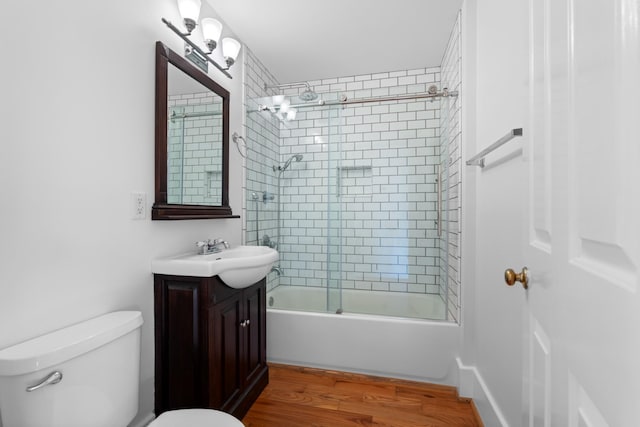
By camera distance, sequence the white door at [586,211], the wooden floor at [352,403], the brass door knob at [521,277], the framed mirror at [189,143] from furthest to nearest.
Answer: the wooden floor at [352,403]
the framed mirror at [189,143]
the brass door knob at [521,277]
the white door at [586,211]

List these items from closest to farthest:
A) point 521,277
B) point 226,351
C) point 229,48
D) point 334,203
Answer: point 521,277, point 226,351, point 229,48, point 334,203

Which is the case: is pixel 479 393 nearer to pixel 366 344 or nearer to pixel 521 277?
pixel 366 344

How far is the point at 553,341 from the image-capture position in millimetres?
669

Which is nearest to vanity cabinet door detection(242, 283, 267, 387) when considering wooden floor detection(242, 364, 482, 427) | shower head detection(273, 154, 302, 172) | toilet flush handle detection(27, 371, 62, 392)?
wooden floor detection(242, 364, 482, 427)

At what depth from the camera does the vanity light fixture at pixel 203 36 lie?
1701 millimetres

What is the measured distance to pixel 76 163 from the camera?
1.19m

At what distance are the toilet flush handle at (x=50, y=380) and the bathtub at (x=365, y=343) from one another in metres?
1.59

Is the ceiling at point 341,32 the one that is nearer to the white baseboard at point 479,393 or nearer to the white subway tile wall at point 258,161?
the white subway tile wall at point 258,161

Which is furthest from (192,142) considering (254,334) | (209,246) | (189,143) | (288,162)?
(254,334)

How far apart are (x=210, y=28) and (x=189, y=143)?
715 millimetres

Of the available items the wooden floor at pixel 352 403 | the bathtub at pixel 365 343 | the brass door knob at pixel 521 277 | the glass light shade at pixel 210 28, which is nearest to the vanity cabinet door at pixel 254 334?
the wooden floor at pixel 352 403

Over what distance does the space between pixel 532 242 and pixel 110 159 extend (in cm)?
160

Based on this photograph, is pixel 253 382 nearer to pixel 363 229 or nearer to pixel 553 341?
pixel 363 229

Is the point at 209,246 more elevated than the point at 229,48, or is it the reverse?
the point at 229,48
